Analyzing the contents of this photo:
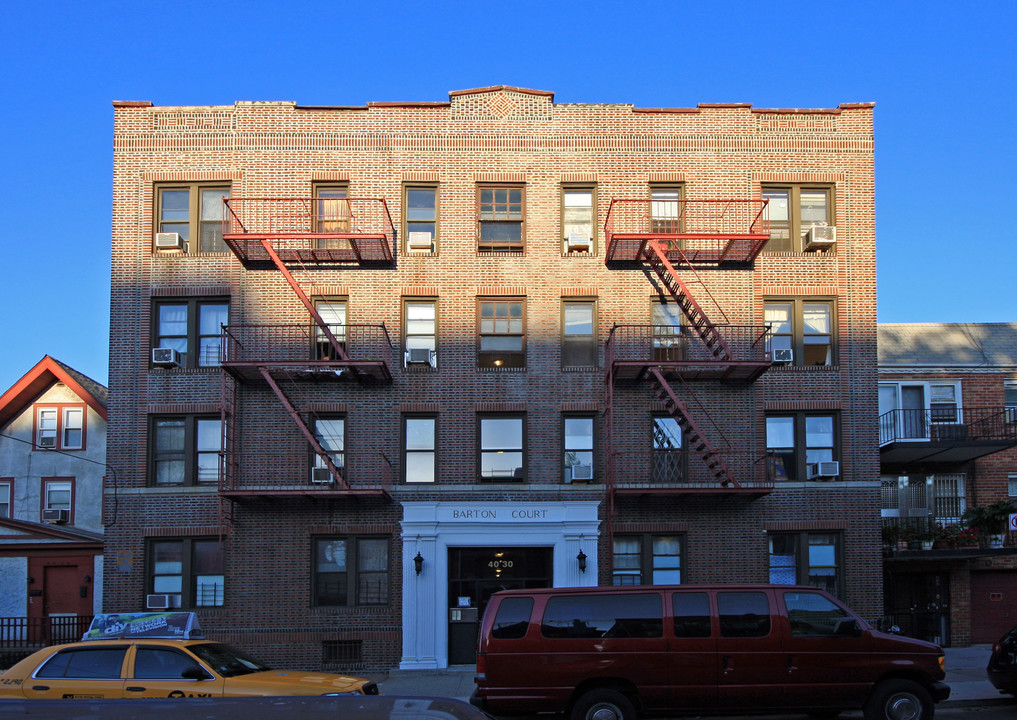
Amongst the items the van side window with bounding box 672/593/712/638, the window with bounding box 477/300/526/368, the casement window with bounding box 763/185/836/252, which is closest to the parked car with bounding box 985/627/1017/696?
the van side window with bounding box 672/593/712/638

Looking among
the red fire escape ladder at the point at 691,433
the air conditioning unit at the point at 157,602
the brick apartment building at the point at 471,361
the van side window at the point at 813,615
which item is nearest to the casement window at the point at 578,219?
the brick apartment building at the point at 471,361

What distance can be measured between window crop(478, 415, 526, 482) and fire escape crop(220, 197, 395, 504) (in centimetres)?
227

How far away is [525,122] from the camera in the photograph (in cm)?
2431

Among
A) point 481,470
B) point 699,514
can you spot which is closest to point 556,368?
point 481,470

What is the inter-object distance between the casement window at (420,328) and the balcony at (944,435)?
1180 cm

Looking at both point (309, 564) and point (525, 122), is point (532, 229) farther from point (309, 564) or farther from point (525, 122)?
point (309, 564)

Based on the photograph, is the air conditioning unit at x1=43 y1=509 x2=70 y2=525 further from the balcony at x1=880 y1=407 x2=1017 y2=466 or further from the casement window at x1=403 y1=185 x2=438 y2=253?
the balcony at x1=880 y1=407 x2=1017 y2=466

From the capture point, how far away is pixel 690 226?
23984 mm

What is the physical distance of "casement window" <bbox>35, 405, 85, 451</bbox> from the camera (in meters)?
33.8

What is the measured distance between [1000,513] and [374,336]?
15945 millimetres

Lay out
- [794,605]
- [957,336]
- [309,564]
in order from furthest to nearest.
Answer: [957,336], [309,564], [794,605]

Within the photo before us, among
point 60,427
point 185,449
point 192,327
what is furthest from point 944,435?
point 60,427

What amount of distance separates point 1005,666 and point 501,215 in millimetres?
14259

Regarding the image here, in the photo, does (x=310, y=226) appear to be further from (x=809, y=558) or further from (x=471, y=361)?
(x=809, y=558)
